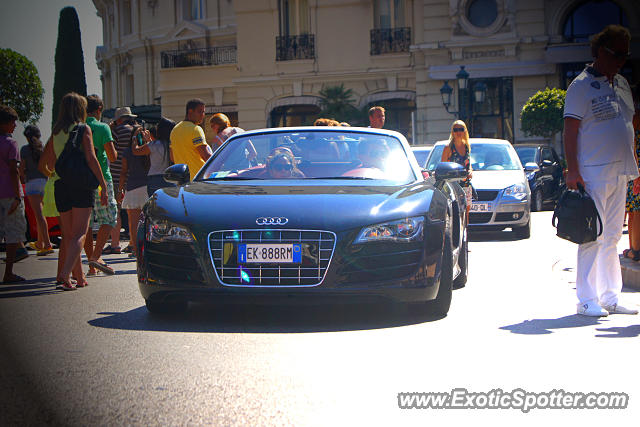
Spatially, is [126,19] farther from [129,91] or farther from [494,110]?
[494,110]

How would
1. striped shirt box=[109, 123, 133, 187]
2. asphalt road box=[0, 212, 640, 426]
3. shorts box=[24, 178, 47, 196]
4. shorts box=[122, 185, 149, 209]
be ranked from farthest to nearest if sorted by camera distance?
shorts box=[24, 178, 47, 196] < striped shirt box=[109, 123, 133, 187] < shorts box=[122, 185, 149, 209] < asphalt road box=[0, 212, 640, 426]

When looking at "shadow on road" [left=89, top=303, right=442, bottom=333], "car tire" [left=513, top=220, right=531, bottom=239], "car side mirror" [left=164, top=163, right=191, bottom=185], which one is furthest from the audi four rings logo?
"car tire" [left=513, top=220, right=531, bottom=239]

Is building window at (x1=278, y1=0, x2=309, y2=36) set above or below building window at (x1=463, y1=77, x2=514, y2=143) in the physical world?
above

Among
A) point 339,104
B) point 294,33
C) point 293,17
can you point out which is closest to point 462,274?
point 339,104

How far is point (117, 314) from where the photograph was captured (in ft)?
24.2

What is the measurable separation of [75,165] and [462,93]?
26.2 metres

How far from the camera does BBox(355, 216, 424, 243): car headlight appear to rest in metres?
6.31

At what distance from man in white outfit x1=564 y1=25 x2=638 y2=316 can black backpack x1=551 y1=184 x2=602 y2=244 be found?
119 mm

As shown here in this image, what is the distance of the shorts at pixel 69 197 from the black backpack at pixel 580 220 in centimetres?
435

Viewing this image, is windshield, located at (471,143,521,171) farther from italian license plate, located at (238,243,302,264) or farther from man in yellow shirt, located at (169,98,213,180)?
italian license plate, located at (238,243,302,264)

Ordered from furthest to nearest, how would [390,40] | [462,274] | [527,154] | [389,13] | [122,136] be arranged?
[389,13] → [390,40] → [527,154] → [122,136] → [462,274]

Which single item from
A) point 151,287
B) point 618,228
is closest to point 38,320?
point 151,287

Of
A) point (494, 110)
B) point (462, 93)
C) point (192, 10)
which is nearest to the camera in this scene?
point (462, 93)

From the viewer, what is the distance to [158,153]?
1183cm
